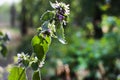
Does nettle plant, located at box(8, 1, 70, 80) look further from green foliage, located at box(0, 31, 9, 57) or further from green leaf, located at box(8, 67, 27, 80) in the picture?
green foliage, located at box(0, 31, 9, 57)

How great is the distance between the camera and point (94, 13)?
14078 millimetres

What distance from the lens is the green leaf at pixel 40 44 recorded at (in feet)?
3.85

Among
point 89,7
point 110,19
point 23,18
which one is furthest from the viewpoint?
point 23,18

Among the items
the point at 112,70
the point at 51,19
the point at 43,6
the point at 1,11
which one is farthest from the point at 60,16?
the point at 1,11

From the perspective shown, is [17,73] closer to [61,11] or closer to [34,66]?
[34,66]

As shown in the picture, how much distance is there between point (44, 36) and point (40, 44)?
27 mm

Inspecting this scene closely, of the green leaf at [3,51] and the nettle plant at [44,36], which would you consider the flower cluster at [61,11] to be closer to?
the nettle plant at [44,36]

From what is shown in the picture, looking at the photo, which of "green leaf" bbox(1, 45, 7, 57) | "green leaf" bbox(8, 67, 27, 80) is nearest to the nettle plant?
"green leaf" bbox(8, 67, 27, 80)

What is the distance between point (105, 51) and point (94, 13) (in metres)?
8.05

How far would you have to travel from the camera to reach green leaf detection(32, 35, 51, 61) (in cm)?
117

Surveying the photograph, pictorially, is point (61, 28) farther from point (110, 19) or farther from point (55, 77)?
point (110, 19)

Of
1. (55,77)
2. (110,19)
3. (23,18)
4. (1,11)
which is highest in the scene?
(1,11)

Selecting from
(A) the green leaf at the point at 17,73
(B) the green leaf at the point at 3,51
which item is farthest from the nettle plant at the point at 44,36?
(B) the green leaf at the point at 3,51

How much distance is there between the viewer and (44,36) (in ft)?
3.87
